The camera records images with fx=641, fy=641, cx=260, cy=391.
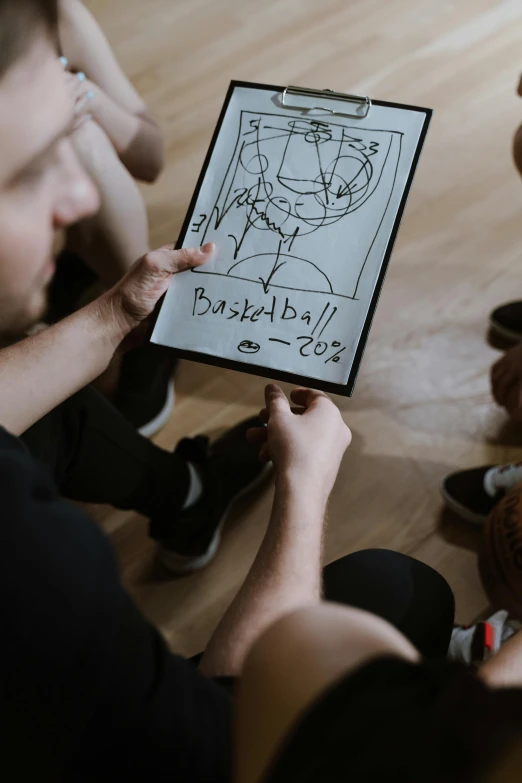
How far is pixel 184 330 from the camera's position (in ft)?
2.43

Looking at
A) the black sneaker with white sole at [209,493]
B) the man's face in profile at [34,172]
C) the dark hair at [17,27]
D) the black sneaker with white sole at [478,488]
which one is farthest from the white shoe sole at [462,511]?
the dark hair at [17,27]

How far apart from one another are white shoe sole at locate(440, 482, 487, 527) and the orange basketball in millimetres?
68

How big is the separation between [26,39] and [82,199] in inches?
6.6

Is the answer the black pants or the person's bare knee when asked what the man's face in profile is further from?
the person's bare knee

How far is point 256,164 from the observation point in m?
0.79

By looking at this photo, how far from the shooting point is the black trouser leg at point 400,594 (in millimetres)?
690

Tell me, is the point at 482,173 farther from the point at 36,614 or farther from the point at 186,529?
the point at 36,614

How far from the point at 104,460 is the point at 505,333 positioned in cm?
83

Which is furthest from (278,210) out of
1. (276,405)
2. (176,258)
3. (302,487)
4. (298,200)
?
(302,487)

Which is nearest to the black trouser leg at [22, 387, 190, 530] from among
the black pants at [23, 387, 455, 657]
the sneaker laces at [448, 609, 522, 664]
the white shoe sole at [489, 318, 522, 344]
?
Answer: the black pants at [23, 387, 455, 657]

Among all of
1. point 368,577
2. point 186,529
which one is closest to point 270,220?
point 368,577

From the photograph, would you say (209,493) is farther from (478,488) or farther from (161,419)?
(478,488)

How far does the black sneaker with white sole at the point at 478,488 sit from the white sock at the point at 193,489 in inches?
16.5

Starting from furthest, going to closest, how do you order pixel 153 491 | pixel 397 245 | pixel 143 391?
pixel 397 245, pixel 143 391, pixel 153 491
